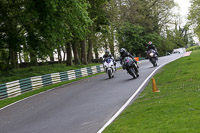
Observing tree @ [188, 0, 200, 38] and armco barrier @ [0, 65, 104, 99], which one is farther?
tree @ [188, 0, 200, 38]

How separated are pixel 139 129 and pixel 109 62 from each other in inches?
579

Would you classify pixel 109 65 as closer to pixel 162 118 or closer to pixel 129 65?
pixel 129 65

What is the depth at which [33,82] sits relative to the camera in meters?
23.2

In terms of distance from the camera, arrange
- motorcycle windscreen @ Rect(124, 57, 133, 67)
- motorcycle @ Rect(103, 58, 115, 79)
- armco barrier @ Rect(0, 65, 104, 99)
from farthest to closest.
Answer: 1. motorcycle @ Rect(103, 58, 115, 79)
2. armco barrier @ Rect(0, 65, 104, 99)
3. motorcycle windscreen @ Rect(124, 57, 133, 67)

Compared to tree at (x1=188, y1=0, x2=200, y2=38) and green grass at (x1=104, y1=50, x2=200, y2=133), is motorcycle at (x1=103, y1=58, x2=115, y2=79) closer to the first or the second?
green grass at (x1=104, y1=50, x2=200, y2=133)

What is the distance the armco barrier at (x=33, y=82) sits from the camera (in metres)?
19.8

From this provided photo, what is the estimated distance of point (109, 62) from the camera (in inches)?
837

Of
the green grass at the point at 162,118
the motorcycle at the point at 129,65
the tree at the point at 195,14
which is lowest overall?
the green grass at the point at 162,118

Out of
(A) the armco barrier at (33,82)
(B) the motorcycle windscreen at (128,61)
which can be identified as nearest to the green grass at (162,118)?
(B) the motorcycle windscreen at (128,61)

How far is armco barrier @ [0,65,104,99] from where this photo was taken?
19.8 m

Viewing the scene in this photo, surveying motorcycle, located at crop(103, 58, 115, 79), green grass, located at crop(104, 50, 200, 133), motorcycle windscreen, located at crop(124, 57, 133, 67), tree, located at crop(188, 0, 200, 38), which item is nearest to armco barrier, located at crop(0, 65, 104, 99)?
motorcycle, located at crop(103, 58, 115, 79)

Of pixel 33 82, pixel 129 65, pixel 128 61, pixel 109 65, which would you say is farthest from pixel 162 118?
pixel 33 82

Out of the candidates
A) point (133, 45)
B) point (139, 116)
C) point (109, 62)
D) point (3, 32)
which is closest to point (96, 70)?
point (3, 32)

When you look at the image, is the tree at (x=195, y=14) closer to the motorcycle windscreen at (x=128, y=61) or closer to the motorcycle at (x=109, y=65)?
the motorcycle at (x=109, y=65)
